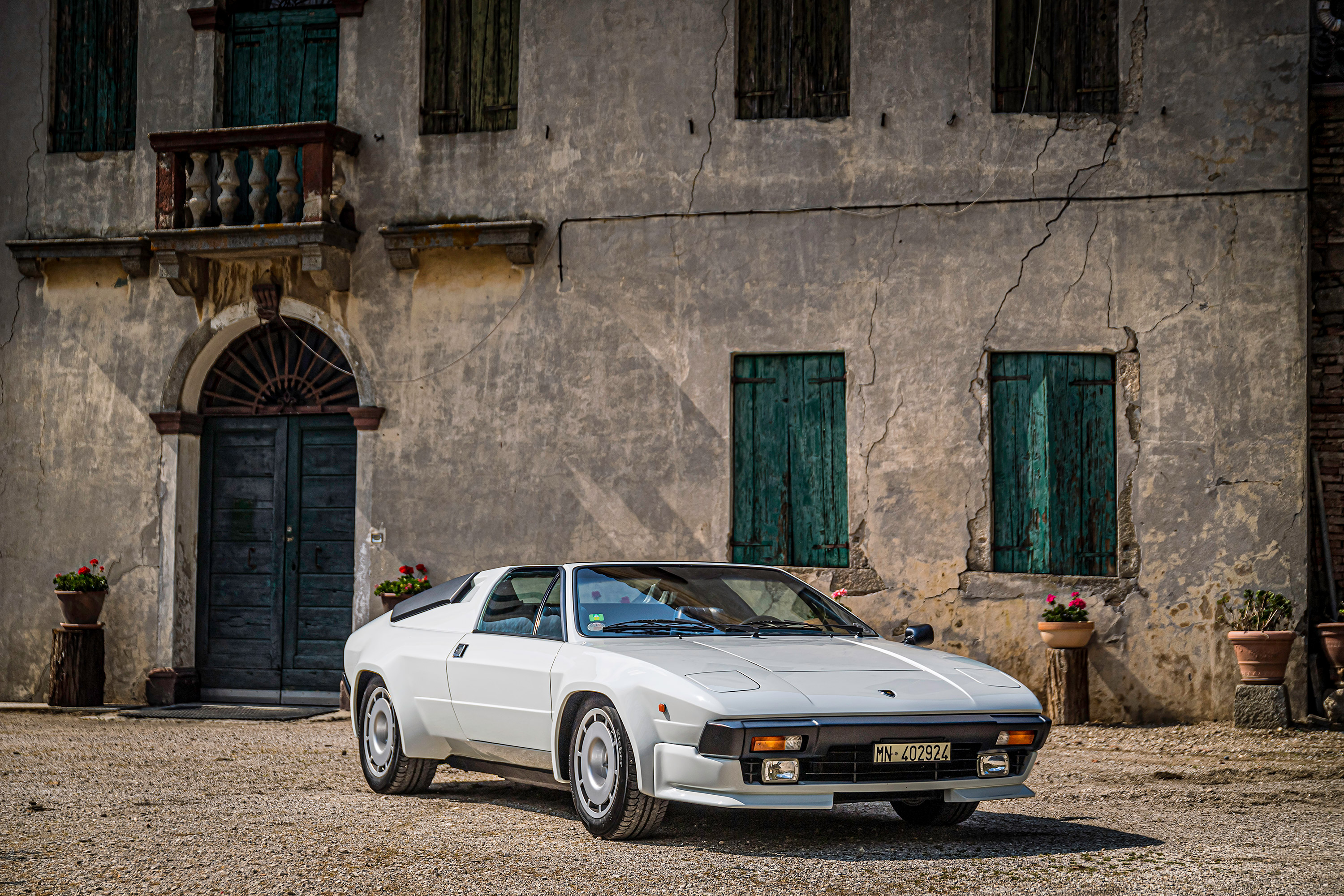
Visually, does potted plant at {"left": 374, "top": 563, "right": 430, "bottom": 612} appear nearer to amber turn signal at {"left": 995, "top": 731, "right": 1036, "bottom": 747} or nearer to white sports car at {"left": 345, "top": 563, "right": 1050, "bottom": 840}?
white sports car at {"left": 345, "top": 563, "right": 1050, "bottom": 840}

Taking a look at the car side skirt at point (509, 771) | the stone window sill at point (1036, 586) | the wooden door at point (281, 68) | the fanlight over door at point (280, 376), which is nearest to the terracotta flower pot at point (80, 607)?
the fanlight over door at point (280, 376)

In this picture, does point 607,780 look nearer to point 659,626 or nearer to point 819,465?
point 659,626

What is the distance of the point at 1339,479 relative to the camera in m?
12.0

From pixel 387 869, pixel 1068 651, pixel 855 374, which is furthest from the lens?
pixel 855 374

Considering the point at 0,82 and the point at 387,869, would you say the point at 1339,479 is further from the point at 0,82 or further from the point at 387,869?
the point at 0,82

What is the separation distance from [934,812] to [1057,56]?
786 centimetres

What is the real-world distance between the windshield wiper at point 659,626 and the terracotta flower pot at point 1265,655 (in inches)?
238

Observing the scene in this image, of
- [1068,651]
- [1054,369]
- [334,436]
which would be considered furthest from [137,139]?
[1068,651]

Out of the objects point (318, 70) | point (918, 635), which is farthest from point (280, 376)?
point (918, 635)

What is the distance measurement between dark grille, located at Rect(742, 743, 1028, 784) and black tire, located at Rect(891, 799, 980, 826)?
0.61 metres

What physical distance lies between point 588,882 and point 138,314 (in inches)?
407

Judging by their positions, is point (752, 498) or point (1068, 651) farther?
point (752, 498)

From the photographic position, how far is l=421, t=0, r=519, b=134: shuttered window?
13.6 metres

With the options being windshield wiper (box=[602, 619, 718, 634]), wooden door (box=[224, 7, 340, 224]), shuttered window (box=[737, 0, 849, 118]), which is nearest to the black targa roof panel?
windshield wiper (box=[602, 619, 718, 634])
